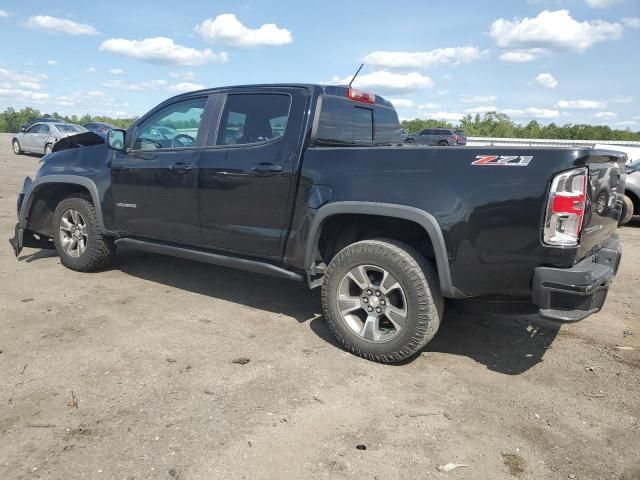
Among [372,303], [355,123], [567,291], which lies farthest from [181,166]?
[567,291]

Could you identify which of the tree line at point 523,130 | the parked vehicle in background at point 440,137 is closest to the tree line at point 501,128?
the tree line at point 523,130

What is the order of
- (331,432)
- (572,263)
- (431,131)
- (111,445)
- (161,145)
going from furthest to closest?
(431,131), (161,145), (572,263), (331,432), (111,445)

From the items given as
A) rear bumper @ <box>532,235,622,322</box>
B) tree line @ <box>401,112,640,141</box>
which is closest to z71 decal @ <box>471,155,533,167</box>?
rear bumper @ <box>532,235,622,322</box>

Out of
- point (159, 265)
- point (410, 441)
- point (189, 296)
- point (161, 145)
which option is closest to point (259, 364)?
point (410, 441)

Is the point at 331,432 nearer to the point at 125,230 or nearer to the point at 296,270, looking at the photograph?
the point at 296,270

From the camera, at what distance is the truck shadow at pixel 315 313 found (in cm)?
393

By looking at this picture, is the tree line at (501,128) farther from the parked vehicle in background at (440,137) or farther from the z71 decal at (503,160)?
the z71 decal at (503,160)

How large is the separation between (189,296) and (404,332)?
2362 millimetres

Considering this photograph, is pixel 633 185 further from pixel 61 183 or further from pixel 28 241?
pixel 28 241

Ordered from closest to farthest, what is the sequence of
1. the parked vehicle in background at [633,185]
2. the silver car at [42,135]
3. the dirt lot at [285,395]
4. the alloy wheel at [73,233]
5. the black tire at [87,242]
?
1. the dirt lot at [285,395]
2. the black tire at [87,242]
3. the alloy wheel at [73,233]
4. the parked vehicle in background at [633,185]
5. the silver car at [42,135]

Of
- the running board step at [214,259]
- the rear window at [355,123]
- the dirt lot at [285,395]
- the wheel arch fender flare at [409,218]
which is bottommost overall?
the dirt lot at [285,395]

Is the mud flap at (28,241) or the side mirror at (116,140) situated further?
the mud flap at (28,241)

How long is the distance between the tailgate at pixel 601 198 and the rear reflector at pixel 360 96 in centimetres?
204

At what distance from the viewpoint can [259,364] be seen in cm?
359
